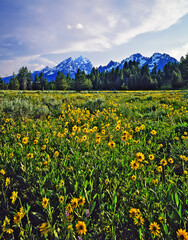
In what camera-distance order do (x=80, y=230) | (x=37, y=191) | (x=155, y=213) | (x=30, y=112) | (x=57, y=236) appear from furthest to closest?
(x=30, y=112) < (x=37, y=191) < (x=155, y=213) < (x=57, y=236) < (x=80, y=230)

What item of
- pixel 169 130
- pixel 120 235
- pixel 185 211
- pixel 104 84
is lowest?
pixel 120 235

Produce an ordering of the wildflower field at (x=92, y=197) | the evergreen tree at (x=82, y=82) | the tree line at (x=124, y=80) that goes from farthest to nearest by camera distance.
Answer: the evergreen tree at (x=82, y=82) < the tree line at (x=124, y=80) < the wildflower field at (x=92, y=197)

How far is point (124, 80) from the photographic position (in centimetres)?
7362

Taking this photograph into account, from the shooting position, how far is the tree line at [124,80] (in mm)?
61875

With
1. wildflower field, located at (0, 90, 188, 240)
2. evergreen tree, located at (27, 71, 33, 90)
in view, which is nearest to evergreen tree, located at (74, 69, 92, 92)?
evergreen tree, located at (27, 71, 33, 90)

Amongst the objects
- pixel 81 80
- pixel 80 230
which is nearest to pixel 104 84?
pixel 81 80

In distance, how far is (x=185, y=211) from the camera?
4.95ft

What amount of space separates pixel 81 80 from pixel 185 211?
71.5 metres

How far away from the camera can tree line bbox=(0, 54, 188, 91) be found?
61875mm

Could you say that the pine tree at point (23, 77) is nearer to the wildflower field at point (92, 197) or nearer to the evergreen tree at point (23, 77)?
the evergreen tree at point (23, 77)

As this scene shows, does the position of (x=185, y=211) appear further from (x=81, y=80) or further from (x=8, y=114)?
(x=81, y=80)

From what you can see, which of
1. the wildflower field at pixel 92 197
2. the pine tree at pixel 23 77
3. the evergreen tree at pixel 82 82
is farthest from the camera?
the pine tree at pixel 23 77

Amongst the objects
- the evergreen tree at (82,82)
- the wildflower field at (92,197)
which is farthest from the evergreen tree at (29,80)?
the wildflower field at (92,197)

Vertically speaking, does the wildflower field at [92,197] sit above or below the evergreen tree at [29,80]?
below
